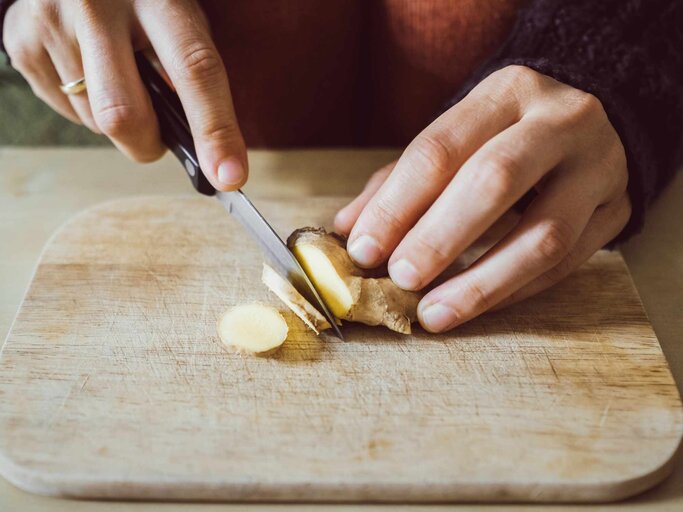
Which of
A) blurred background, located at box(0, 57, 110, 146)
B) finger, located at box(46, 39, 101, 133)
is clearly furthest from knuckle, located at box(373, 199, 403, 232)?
blurred background, located at box(0, 57, 110, 146)

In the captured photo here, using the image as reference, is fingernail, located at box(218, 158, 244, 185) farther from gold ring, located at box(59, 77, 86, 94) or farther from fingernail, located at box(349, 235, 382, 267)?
gold ring, located at box(59, 77, 86, 94)

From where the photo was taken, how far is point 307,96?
1.68 metres

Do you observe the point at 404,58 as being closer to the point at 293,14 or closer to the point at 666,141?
the point at 293,14

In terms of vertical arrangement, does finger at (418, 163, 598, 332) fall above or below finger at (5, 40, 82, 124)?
above

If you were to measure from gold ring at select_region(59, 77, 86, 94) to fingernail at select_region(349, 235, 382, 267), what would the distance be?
0.60m

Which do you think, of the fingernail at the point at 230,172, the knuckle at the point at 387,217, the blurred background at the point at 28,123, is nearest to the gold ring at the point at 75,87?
the fingernail at the point at 230,172

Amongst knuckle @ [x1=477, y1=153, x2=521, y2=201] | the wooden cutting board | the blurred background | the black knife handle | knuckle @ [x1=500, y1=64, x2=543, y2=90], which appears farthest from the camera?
the blurred background

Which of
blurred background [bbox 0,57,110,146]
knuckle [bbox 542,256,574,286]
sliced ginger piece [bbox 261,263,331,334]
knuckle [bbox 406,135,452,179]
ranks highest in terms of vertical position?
knuckle [bbox 406,135,452,179]

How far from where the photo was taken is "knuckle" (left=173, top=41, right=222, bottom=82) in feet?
3.76

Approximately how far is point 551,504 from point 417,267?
367mm

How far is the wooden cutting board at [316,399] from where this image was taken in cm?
89

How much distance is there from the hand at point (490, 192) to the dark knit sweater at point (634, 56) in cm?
15

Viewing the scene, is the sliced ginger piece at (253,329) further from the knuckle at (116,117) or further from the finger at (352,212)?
the knuckle at (116,117)

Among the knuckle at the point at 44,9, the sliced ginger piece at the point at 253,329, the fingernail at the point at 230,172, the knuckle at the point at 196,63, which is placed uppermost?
the knuckle at the point at 196,63
